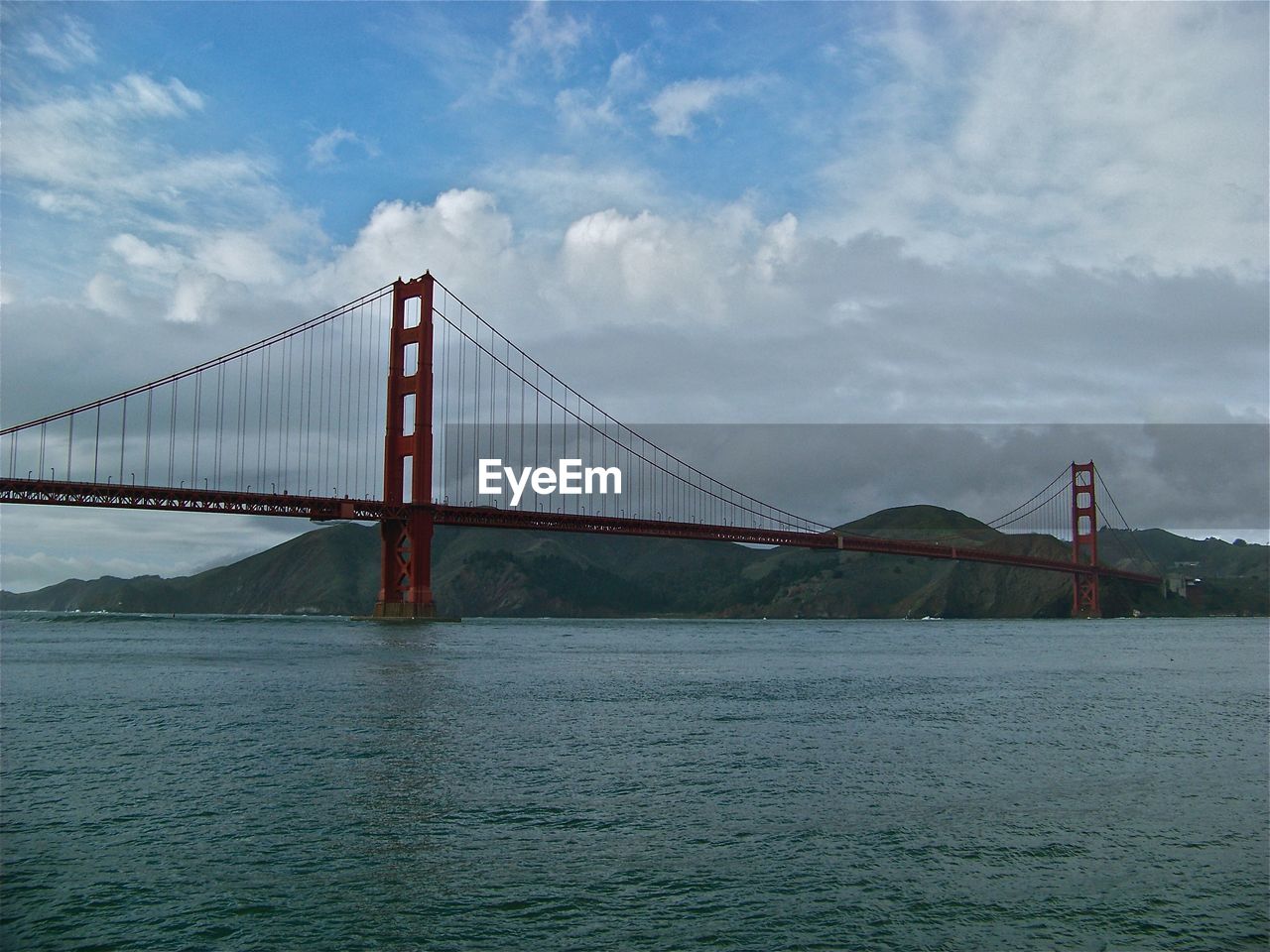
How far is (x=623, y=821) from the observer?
13.8 m

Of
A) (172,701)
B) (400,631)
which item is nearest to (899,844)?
(172,701)

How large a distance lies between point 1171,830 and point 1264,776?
534 cm

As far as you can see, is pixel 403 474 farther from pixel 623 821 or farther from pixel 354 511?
pixel 623 821

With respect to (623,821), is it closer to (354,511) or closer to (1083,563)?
(354,511)

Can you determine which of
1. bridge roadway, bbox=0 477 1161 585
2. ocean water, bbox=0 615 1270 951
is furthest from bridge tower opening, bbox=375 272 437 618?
ocean water, bbox=0 615 1270 951

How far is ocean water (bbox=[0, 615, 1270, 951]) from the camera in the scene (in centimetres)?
1011

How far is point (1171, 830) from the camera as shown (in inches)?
550

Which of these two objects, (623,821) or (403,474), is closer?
(623,821)

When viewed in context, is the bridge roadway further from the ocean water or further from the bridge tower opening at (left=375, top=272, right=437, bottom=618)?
the ocean water

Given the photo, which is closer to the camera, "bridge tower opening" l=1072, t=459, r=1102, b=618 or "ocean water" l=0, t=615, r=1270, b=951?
"ocean water" l=0, t=615, r=1270, b=951

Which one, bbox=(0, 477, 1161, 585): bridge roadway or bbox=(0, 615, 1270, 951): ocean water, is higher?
bbox=(0, 477, 1161, 585): bridge roadway

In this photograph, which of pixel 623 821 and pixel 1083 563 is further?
pixel 1083 563

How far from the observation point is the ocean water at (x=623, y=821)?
10.1 metres

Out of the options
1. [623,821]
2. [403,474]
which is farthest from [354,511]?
[623,821]
